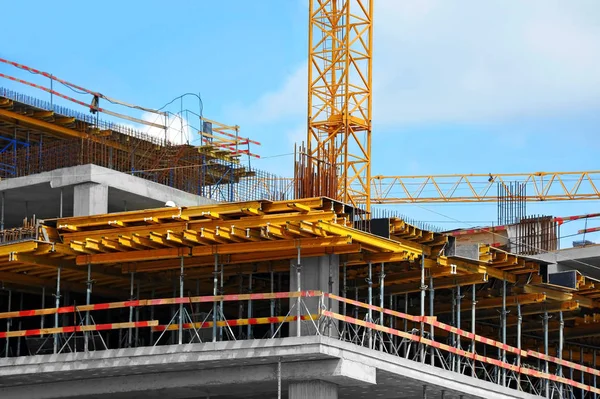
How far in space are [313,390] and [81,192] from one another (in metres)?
14.2

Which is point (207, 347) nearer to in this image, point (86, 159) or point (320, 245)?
point (320, 245)

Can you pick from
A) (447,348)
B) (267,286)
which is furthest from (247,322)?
(267,286)

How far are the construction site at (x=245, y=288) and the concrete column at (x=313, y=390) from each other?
0.04 meters

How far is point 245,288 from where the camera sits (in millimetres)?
51062

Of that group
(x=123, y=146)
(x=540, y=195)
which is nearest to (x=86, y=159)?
(x=123, y=146)

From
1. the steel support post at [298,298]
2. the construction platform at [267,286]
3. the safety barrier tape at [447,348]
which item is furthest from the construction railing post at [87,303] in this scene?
the safety barrier tape at [447,348]

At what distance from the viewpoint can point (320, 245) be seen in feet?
137

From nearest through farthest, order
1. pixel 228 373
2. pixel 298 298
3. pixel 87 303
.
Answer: pixel 298 298, pixel 228 373, pixel 87 303

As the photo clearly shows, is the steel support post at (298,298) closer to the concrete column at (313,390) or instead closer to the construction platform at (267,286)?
the construction platform at (267,286)

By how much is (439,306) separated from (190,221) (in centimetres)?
1417

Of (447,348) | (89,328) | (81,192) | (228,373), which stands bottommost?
(228,373)

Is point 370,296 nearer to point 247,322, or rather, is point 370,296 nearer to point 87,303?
point 247,322

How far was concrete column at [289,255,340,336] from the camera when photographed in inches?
1666

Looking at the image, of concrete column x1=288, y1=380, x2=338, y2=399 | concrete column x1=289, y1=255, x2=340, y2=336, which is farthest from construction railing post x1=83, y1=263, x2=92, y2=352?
concrete column x1=288, y1=380, x2=338, y2=399
